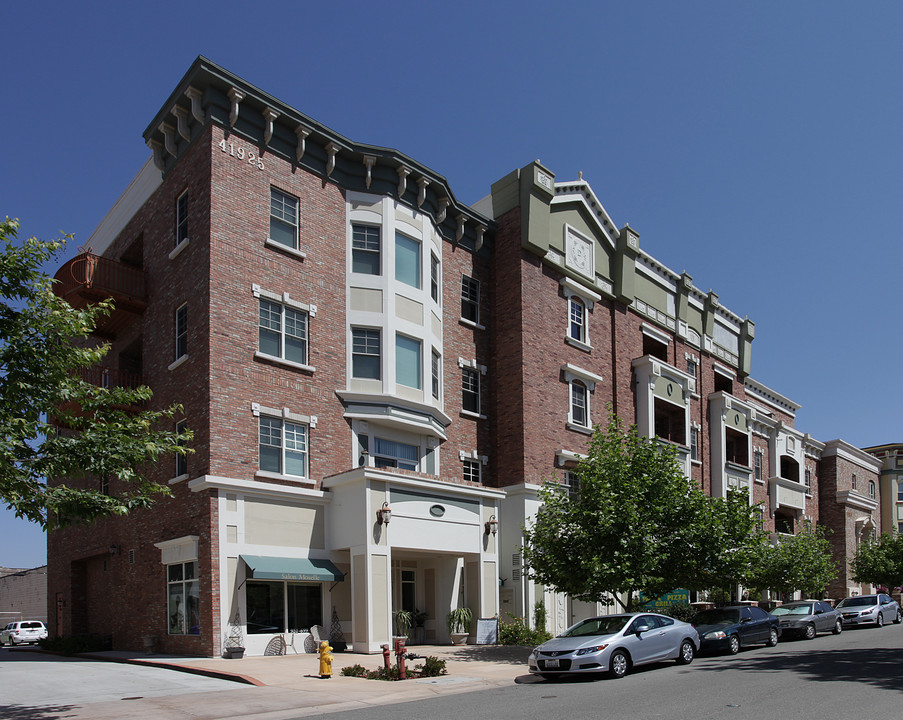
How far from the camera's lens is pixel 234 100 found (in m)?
24.0

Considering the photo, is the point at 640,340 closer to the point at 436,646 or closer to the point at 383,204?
the point at 383,204

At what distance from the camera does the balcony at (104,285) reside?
2555 centimetres

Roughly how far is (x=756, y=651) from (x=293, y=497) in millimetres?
13320

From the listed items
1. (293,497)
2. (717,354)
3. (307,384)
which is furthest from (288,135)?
(717,354)

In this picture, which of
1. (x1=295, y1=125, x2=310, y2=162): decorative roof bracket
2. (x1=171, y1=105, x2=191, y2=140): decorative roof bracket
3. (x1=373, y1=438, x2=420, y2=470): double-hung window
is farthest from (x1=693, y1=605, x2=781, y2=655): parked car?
(x1=171, y1=105, x2=191, y2=140): decorative roof bracket

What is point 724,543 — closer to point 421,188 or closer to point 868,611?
point 421,188

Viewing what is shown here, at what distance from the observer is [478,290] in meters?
31.4

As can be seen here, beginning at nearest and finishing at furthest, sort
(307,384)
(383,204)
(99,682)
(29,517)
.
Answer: (29,517) < (99,682) < (307,384) < (383,204)

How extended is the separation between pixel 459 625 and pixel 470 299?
38.4ft

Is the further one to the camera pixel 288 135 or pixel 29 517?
pixel 288 135

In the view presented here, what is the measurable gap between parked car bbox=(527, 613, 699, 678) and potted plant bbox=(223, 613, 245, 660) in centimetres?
775

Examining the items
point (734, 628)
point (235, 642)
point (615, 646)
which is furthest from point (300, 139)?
point (734, 628)

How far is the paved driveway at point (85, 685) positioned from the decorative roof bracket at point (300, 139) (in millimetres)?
14834

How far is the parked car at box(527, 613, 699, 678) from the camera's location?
1681 centimetres
